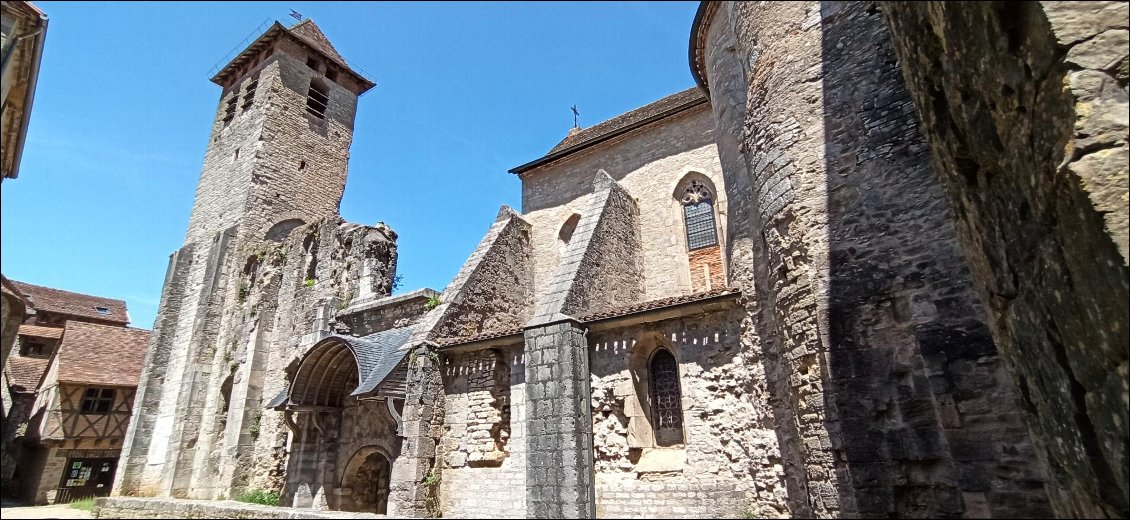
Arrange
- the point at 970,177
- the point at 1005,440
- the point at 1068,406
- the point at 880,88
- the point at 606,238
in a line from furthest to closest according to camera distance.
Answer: the point at 606,238
the point at 880,88
the point at 1005,440
the point at 970,177
the point at 1068,406

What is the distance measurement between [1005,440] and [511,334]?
240 inches

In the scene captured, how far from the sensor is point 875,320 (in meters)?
5.27

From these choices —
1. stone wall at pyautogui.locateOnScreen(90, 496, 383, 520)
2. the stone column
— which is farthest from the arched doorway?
the stone column

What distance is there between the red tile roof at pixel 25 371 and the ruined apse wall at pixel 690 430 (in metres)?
21.9

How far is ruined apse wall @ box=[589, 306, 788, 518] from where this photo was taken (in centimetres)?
662

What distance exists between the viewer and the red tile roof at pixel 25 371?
19.5 meters

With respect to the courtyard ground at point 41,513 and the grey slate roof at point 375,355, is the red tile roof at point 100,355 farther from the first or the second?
the grey slate roof at point 375,355

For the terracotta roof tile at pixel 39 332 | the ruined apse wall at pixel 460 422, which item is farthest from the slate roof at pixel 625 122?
the terracotta roof tile at pixel 39 332

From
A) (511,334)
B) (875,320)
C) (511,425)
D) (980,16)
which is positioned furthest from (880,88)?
(511,425)

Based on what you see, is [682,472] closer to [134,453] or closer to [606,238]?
[606,238]

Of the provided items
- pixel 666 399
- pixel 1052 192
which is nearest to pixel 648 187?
pixel 666 399

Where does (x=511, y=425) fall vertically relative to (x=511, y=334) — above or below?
below

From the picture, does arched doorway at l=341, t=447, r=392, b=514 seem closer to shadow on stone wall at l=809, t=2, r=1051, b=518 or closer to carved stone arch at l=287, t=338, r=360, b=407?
carved stone arch at l=287, t=338, r=360, b=407

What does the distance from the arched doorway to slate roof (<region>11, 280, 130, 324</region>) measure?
21367 millimetres
